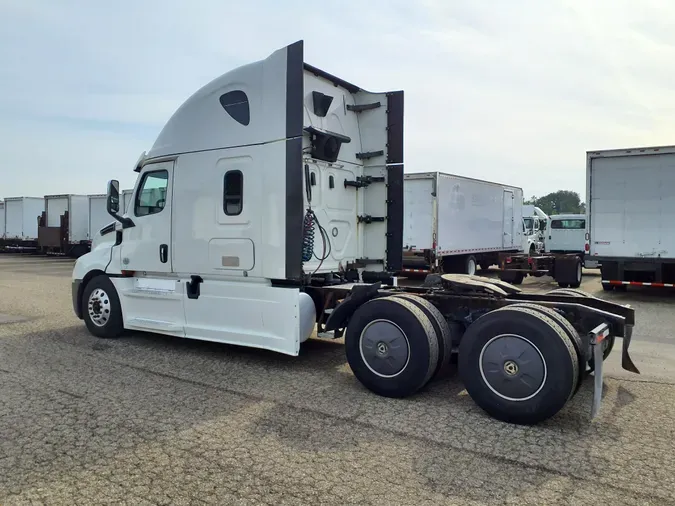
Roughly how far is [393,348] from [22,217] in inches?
1346

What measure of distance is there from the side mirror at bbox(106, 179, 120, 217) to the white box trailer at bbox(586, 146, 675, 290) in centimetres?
1121

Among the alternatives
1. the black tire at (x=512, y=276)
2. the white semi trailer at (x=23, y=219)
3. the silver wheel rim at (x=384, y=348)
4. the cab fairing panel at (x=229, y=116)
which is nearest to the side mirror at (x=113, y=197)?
the cab fairing panel at (x=229, y=116)

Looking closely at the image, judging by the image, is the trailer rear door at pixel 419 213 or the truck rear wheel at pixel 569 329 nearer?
the truck rear wheel at pixel 569 329

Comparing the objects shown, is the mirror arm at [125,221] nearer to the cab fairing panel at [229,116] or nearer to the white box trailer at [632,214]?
the cab fairing panel at [229,116]

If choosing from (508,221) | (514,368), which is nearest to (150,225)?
(514,368)

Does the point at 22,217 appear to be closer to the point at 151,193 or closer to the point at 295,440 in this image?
the point at 151,193

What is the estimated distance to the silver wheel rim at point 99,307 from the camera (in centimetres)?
820

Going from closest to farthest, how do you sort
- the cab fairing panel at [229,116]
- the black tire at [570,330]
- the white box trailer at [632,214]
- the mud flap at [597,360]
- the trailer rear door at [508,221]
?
1. the mud flap at [597,360]
2. the black tire at [570,330]
3. the cab fairing panel at [229,116]
4. the white box trailer at [632,214]
5. the trailer rear door at [508,221]

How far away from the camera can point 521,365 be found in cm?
464

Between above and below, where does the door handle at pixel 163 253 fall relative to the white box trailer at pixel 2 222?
below

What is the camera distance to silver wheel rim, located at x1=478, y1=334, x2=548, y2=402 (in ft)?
15.0

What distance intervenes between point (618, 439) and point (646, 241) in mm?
10607

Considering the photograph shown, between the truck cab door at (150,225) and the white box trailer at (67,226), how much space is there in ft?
79.8

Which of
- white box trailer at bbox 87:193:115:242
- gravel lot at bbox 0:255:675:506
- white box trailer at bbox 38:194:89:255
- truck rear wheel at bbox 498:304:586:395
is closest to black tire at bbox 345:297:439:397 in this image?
gravel lot at bbox 0:255:675:506
